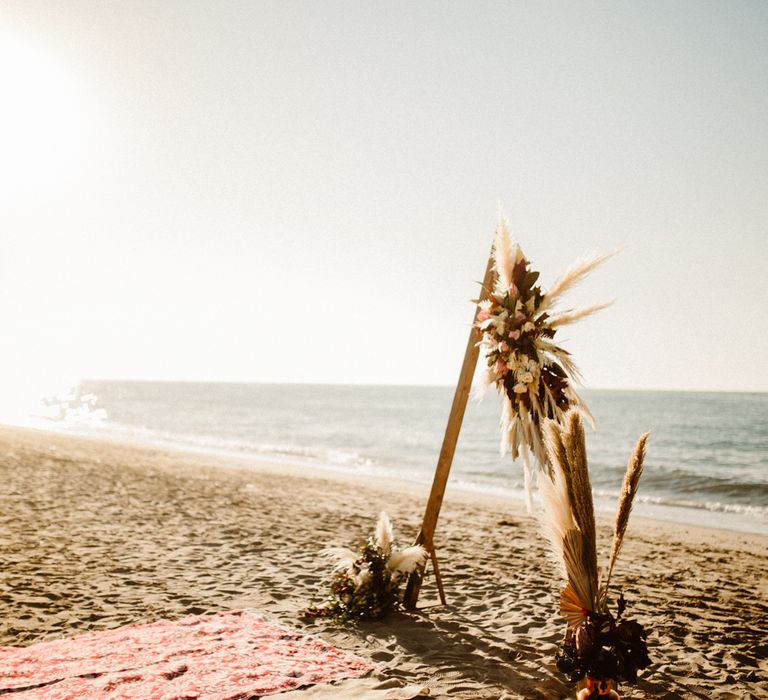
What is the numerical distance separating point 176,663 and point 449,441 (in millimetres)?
3031

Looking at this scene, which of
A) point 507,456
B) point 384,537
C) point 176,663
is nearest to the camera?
point 176,663

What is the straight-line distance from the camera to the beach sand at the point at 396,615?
4777mm

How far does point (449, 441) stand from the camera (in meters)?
6.04

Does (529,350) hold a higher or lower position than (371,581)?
higher

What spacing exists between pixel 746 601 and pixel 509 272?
5.32 meters

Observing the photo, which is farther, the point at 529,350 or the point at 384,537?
the point at 384,537

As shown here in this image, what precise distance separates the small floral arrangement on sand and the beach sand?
6.6 inches

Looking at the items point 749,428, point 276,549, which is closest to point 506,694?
point 276,549

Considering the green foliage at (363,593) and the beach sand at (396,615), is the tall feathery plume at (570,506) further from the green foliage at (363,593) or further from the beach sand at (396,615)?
the green foliage at (363,593)

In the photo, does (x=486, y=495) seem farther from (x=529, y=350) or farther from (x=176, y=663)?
(x=176, y=663)

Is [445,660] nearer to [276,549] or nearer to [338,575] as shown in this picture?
[338,575]

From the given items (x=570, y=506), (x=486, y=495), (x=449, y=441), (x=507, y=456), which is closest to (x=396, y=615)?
(x=449, y=441)

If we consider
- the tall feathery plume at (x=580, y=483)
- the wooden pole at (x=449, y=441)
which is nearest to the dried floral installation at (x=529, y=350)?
the wooden pole at (x=449, y=441)

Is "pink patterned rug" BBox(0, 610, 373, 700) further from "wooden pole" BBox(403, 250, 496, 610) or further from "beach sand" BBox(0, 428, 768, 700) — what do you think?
"wooden pole" BBox(403, 250, 496, 610)
